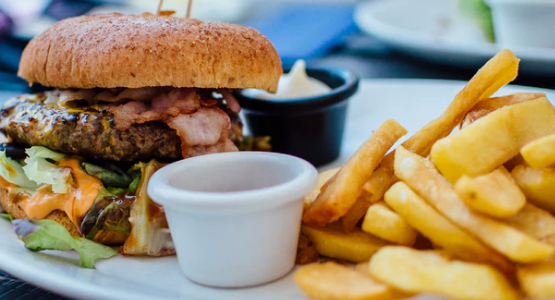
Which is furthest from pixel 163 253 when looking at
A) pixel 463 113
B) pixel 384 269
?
pixel 463 113

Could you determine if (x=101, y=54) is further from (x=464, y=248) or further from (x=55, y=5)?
(x=55, y=5)

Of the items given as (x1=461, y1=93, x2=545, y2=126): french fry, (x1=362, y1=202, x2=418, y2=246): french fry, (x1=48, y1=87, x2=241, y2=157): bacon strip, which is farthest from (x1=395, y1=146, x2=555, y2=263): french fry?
(x1=48, y1=87, x2=241, y2=157): bacon strip

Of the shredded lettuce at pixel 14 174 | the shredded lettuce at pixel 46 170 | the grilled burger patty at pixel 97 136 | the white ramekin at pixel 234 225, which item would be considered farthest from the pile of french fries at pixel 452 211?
the shredded lettuce at pixel 14 174

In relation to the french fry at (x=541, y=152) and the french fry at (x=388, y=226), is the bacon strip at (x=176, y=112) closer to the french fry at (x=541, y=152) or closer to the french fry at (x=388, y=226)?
the french fry at (x=388, y=226)

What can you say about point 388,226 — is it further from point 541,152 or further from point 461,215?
point 541,152

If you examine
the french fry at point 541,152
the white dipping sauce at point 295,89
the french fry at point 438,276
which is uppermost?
the french fry at point 541,152

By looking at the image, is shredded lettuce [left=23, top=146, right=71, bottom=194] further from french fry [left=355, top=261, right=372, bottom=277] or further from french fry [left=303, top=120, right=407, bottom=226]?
french fry [left=355, top=261, right=372, bottom=277]

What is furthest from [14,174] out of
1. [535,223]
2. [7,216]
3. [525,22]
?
[525,22]
